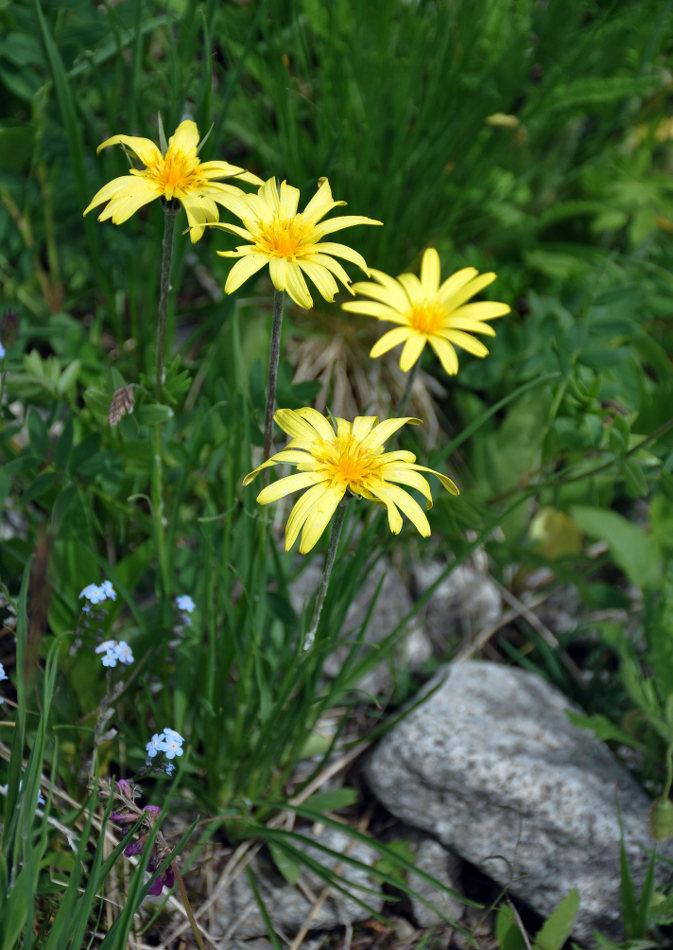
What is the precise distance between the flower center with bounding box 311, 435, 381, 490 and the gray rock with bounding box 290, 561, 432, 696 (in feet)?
3.31

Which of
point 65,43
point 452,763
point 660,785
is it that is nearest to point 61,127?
point 65,43

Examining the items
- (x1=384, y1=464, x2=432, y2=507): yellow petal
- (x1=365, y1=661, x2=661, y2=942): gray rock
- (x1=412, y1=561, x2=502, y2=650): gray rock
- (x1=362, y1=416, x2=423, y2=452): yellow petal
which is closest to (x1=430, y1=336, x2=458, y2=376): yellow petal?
(x1=362, y1=416, x2=423, y2=452): yellow petal

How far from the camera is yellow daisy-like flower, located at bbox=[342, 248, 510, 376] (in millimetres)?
1720

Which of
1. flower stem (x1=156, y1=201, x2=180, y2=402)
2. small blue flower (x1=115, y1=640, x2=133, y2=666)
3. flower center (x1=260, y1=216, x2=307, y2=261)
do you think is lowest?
small blue flower (x1=115, y1=640, x2=133, y2=666)

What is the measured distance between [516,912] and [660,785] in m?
0.55

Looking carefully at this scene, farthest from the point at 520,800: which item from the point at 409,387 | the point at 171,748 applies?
the point at 409,387

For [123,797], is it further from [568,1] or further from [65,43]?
[568,1]

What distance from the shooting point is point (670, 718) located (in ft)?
6.81

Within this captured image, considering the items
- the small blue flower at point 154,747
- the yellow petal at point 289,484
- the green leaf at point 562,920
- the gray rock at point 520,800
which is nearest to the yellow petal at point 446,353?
the yellow petal at point 289,484

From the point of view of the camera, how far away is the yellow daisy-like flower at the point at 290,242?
147cm

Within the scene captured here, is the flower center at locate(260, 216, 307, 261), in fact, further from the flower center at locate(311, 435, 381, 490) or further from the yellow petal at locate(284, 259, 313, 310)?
the flower center at locate(311, 435, 381, 490)

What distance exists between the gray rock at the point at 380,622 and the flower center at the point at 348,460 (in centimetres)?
101

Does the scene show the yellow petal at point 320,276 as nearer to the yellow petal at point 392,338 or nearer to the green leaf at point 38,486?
the yellow petal at point 392,338

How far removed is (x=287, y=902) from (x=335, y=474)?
1208mm
